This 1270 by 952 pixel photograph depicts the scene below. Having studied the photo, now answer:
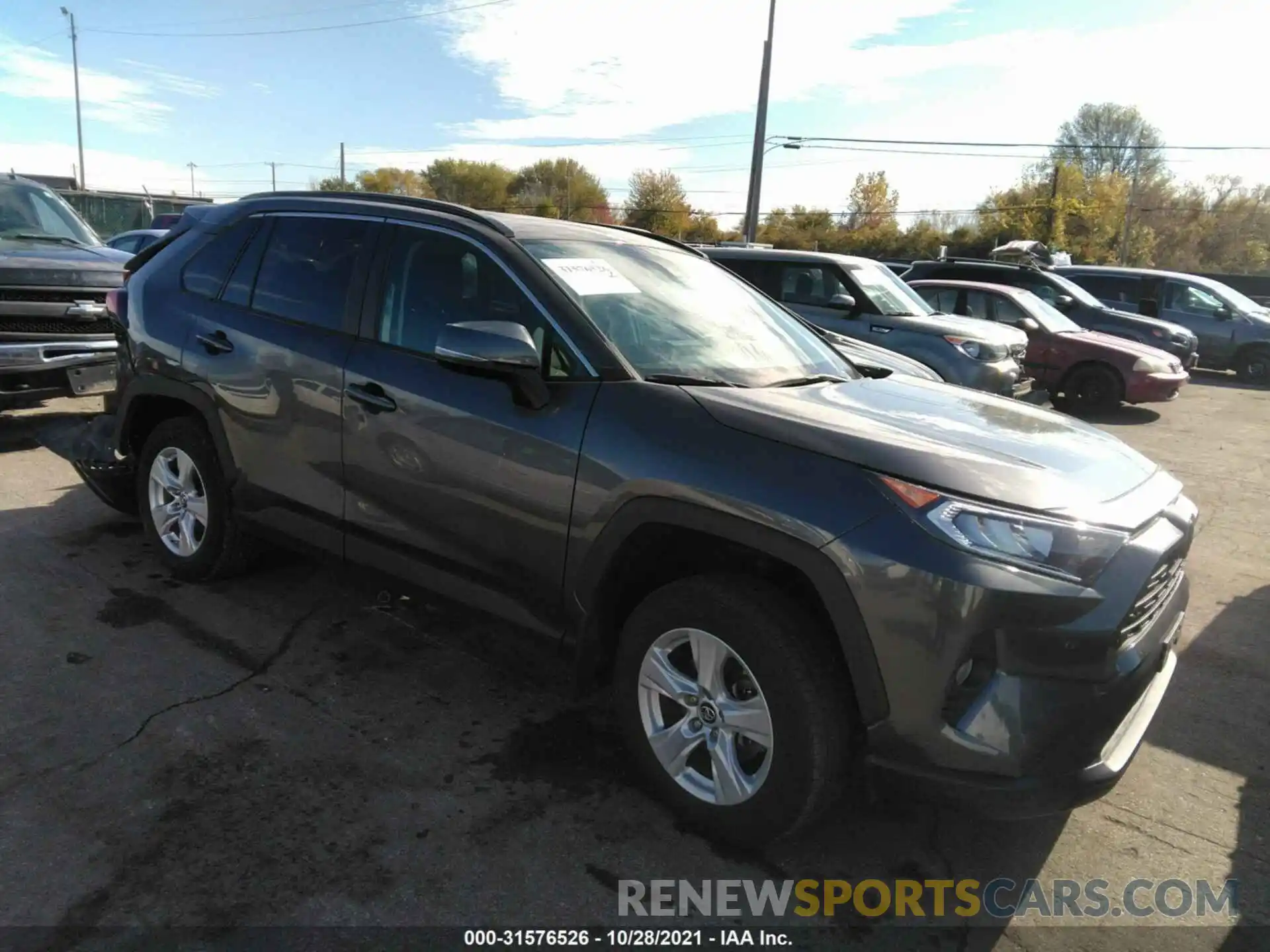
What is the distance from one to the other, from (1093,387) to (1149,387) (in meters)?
0.64

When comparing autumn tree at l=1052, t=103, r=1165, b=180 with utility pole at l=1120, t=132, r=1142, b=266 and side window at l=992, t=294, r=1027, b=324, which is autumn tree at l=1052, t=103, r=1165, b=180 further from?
side window at l=992, t=294, r=1027, b=324

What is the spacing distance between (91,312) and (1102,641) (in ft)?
25.3

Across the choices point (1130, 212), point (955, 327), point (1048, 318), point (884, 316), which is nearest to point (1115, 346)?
point (1048, 318)

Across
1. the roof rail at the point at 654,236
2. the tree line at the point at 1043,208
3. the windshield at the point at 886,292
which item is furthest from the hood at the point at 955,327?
the tree line at the point at 1043,208

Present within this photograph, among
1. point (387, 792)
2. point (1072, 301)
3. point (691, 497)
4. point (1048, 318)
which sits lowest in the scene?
point (387, 792)

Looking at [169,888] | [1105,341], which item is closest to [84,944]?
[169,888]

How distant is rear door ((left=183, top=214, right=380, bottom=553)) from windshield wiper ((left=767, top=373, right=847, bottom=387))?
1.70 metres

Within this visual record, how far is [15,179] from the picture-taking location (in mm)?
8406

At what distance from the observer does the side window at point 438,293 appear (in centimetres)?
319

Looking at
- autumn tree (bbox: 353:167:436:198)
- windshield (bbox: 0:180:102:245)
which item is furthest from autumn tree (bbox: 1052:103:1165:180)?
windshield (bbox: 0:180:102:245)

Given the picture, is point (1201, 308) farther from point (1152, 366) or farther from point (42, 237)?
point (42, 237)

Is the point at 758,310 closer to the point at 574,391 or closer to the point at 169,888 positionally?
the point at 574,391

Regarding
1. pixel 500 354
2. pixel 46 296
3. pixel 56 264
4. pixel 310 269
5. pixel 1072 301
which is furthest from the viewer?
pixel 1072 301

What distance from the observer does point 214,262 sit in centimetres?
419
